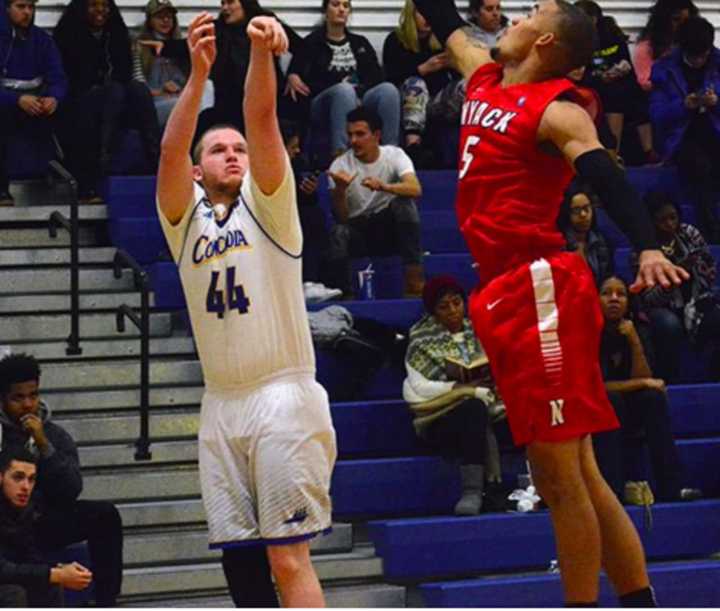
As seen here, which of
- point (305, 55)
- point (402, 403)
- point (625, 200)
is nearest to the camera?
point (625, 200)

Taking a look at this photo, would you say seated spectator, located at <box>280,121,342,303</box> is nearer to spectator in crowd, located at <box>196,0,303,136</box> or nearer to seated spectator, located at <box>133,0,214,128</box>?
spectator in crowd, located at <box>196,0,303,136</box>

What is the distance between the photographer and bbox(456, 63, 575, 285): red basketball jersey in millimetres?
7004

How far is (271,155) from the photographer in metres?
6.79

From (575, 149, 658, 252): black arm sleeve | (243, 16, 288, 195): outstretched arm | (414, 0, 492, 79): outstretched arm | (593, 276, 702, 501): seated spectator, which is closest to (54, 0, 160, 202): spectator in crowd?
(593, 276, 702, 501): seated spectator

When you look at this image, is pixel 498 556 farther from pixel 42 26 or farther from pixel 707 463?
pixel 42 26

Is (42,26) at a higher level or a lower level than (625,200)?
higher

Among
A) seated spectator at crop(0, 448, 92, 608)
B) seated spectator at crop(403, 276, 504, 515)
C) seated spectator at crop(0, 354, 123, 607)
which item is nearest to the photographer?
seated spectator at crop(0, 448, 92, 608)

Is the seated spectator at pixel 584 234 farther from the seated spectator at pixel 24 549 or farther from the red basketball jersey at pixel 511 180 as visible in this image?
the red basketball jersey at pixel 511 180

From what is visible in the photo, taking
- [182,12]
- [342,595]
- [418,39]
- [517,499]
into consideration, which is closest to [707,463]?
[517,499]

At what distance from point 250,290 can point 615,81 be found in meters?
7.47

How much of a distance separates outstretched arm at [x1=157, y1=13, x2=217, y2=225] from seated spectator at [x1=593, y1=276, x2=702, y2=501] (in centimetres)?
419

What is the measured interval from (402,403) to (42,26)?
3867 mm

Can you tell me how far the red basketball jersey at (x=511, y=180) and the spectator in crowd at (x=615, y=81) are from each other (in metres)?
6.73

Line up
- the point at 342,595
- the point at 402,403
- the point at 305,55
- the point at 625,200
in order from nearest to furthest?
the point at 625,200, the point at 342,595, the point at 402,403, the point at 305,55
